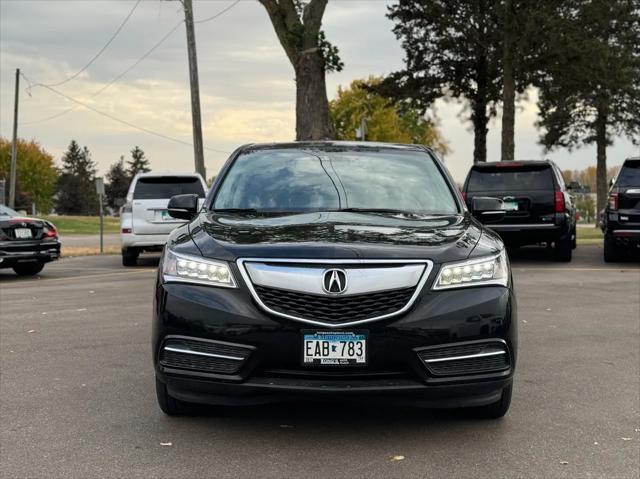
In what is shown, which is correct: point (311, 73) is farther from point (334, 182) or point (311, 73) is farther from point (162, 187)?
point (334, 182)

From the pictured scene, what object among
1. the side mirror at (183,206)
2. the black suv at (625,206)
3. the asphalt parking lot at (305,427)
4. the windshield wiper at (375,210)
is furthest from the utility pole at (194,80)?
the windshield wiper at (375,210)

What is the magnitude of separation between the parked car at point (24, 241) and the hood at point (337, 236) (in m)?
9.52

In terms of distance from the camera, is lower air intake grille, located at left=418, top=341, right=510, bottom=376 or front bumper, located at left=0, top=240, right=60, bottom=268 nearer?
lower air intake grille, located at left=418, top=341, right=510, bottom=376

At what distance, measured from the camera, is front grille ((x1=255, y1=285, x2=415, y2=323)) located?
407 centimetres

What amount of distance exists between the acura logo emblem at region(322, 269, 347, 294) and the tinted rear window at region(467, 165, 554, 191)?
1130 centimetres

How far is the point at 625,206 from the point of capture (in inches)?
563

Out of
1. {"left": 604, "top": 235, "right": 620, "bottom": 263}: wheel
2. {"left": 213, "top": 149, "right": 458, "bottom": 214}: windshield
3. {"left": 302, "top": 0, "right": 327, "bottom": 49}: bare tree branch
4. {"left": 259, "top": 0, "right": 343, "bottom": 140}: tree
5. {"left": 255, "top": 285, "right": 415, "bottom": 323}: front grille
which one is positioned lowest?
{"left": 604, "top": 235, "right": 620, "bottom": 263}: wheel

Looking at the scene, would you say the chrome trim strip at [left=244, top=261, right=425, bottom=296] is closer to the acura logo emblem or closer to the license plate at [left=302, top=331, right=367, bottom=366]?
the acura logo emblem

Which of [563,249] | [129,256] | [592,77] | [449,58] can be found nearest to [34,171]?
[449,58]

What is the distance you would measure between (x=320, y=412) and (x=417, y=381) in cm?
101

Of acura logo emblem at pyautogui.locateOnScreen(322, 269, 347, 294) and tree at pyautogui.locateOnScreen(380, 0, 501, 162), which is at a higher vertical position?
tree at pyautogui.locateOnScreen(380, 0, 501, 162)

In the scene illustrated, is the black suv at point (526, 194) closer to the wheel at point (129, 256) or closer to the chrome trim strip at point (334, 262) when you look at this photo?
the wheel at point (129, 256)

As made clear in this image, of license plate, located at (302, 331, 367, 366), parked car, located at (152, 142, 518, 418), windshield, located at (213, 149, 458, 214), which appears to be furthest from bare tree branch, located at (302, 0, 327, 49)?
license plate, located at (302, 331, 367, 366)

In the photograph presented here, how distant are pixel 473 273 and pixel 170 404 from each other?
1.85 metres
